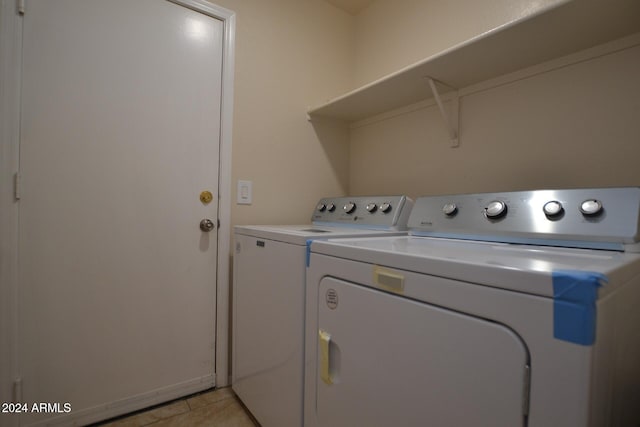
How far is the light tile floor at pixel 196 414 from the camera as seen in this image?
1.34 meters

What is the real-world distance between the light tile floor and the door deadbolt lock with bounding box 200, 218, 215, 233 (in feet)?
2.83

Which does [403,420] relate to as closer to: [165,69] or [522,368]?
[522,368]

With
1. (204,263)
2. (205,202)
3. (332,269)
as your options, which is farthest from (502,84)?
(204,263)

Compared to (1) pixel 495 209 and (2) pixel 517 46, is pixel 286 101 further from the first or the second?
(1) pixel 495 209

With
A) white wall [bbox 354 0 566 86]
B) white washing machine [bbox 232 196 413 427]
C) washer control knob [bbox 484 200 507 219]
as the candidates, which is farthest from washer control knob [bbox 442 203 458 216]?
white wall [bbox 354 0 566 86]

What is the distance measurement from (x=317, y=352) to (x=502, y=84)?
141 centimetres

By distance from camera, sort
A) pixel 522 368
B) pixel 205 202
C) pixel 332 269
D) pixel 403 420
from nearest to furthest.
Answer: pixel 522 368 → pixel 403 420 → pixel 332 269 → pixel 205 202

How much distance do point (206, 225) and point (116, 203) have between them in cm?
41

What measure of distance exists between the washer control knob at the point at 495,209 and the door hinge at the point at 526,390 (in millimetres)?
621

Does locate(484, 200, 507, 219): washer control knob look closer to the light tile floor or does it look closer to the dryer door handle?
the dryer door handle

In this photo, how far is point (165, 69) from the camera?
1467 mm

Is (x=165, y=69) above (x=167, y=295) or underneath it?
above

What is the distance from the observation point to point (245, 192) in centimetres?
171

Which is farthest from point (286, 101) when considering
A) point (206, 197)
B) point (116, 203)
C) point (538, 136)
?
point (538, 136)
